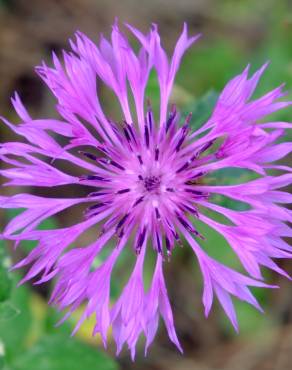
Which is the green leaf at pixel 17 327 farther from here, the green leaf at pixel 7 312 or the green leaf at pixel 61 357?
the green leaf at pixel 7 312

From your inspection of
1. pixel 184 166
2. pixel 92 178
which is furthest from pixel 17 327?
pixel 184 166

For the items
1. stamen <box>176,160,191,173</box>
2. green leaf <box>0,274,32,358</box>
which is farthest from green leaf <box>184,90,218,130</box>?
green leaf <box>0,274,32,358</box>

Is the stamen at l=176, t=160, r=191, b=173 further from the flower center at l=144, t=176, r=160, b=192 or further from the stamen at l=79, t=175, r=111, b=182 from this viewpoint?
the stamen at l=79, t=175, r=111, b=182

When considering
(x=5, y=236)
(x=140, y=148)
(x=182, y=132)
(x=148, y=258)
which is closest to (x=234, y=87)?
(x=182, y=132)

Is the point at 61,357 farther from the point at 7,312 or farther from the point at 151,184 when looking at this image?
the point at 151,184

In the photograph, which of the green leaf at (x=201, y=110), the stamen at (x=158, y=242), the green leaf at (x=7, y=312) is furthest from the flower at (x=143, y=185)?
the green leaf at (x=201, y=110)
